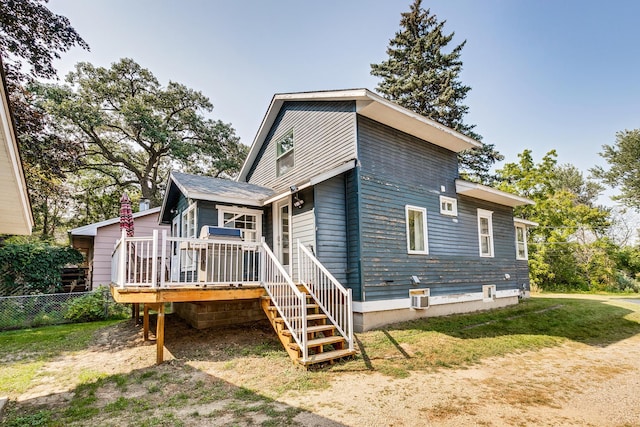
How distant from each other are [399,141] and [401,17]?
1693 cm

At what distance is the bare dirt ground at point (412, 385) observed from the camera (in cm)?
372

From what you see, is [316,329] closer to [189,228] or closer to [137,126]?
[189,228]

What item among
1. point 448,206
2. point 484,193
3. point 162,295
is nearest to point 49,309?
point 162,295

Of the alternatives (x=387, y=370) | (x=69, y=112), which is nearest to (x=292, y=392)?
(x=387, y=370)

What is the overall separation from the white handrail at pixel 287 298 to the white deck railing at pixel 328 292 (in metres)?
0.58

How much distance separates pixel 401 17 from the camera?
2175 cm

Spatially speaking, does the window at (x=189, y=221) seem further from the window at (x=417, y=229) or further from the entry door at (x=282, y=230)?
the window at (x=417, y=229)

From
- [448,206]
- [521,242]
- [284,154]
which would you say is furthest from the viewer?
[521,242]

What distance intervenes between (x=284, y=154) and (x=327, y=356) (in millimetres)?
7099

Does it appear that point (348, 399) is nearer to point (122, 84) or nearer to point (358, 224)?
point (358, 224)

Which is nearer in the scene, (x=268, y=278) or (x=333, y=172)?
(x=268, y=278)

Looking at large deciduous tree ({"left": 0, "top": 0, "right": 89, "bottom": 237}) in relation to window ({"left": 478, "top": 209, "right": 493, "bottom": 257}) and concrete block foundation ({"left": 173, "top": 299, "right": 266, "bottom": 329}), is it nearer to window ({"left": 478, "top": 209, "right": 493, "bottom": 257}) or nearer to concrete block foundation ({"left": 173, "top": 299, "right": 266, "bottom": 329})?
concrete block foundation ({"left": 173, "top": 299, "right": 266, "bottom": 329})

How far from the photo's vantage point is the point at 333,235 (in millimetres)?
7820

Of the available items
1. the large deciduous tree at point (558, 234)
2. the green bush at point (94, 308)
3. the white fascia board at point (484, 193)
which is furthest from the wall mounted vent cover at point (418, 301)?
the large deciduous tree at point (558, 234)
